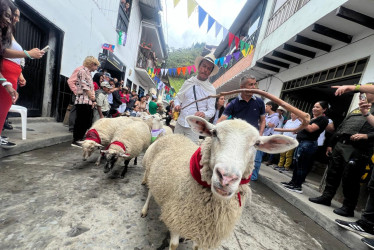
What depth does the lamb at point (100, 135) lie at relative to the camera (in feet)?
9.93

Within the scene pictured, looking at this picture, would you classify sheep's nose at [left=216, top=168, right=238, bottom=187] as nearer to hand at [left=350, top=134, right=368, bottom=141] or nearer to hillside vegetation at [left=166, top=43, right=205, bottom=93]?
hand at [left=350, top=134, right=368, bottom=141]

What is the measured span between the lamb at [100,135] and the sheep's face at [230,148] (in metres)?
2.23

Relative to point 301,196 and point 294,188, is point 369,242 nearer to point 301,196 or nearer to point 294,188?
point 301,196

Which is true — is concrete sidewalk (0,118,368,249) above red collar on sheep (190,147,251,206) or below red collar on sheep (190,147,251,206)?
below

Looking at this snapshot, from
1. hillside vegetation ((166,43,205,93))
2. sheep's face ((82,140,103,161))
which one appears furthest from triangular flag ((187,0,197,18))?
hillside vegetation ((166,43,205,93))

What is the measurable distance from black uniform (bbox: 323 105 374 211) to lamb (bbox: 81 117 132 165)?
12.7 ft

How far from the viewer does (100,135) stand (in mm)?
3383

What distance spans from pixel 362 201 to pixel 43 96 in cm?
808

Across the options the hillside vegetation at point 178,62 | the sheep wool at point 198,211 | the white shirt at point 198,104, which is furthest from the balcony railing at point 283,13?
the hillside vegetation at point 178,62

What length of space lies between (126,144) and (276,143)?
2.42 metres

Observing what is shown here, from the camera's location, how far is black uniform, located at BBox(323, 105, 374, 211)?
2.59m

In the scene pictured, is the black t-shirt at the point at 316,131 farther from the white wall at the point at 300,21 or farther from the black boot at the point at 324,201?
the white wall at the point at 300,21

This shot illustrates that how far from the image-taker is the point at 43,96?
5520 millimetres

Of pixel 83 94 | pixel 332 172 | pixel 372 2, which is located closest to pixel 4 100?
pixel 83 94
